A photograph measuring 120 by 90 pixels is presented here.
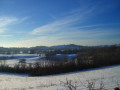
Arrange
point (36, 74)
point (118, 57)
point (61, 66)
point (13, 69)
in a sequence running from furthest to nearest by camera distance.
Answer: point (118, 57), point (13, 69), point (61, 66), point (36, 74)

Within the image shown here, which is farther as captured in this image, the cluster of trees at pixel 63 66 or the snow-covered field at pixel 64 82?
the cluster of trees at pixel 63 66

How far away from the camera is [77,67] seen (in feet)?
79.9

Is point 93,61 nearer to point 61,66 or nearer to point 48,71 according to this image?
point 61,66

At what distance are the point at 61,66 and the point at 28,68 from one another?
25.4ft

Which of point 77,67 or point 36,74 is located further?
point 77,67

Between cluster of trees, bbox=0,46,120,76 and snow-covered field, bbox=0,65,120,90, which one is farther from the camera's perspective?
cluster of trees, bbox=0,46,120,76

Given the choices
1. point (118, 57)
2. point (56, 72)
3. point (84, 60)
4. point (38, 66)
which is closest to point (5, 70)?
point (38, 66)

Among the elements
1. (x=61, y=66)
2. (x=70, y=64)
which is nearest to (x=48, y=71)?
(x=61, y=66)

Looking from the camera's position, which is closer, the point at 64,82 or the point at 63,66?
the point at 64,82

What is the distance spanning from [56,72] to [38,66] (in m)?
4.85

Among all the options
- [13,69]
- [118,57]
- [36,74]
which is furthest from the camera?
[118,57]

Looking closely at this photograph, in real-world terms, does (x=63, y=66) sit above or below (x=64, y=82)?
below

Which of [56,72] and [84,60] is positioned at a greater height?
[84,60]

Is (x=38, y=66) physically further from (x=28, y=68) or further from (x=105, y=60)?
(x=105, y=60)
